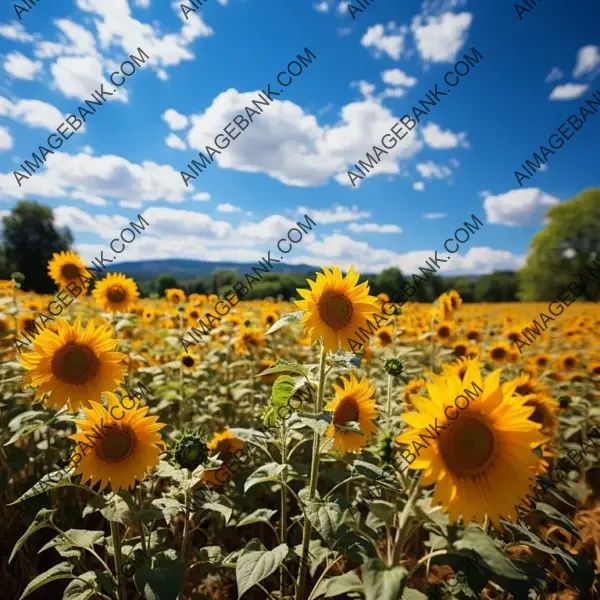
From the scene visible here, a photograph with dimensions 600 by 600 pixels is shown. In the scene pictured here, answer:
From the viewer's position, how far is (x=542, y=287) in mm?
47156

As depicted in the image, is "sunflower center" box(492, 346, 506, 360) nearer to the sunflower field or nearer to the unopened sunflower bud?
the sunflower field

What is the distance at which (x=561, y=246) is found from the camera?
1938 inches

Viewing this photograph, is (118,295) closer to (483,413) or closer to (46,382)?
(46,382)

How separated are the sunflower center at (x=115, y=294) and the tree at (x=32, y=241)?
88.3 feet

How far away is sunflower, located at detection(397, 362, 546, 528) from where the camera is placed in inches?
59.2

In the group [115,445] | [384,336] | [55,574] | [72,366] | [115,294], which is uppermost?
[115,294]

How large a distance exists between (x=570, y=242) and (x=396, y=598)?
57173 mm

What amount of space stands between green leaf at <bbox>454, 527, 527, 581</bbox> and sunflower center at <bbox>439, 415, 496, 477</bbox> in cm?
25

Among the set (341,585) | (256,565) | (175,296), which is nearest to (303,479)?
(256,565)

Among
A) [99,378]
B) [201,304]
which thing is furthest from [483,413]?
[201,304]

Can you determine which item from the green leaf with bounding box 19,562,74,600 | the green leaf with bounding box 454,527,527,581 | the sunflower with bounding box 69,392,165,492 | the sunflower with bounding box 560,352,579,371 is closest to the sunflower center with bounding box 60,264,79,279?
the sunflower with bounding box 69,392,165,492

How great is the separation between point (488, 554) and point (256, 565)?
1.06m

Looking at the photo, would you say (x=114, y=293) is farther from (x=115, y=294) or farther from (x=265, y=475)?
(x=265, y=475)

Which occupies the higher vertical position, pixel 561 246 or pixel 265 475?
pixel 561 246
